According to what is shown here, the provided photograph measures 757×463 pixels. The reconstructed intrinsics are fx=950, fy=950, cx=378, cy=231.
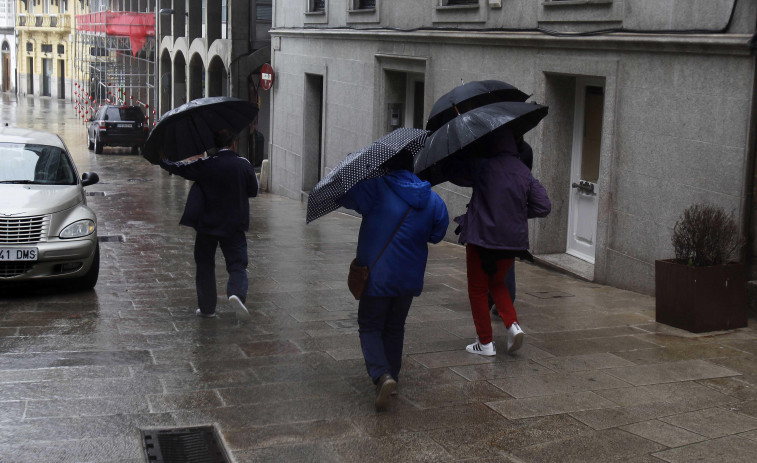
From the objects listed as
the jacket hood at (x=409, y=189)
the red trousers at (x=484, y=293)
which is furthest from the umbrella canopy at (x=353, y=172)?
the red trousers at (x=484, y=293)

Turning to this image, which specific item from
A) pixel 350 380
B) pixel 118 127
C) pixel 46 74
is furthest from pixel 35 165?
pixel 46 74

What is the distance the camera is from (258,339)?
7586 mm

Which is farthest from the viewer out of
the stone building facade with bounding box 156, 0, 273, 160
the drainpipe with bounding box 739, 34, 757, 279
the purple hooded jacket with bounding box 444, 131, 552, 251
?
the stone building facade with bounding box 156, 0, 273, 160

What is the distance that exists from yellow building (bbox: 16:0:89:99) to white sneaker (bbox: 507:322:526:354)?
6365 cm

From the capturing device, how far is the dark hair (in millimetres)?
Result: 7984

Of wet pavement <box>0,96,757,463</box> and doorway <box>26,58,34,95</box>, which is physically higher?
doorway <box>26,58,34,95</box>

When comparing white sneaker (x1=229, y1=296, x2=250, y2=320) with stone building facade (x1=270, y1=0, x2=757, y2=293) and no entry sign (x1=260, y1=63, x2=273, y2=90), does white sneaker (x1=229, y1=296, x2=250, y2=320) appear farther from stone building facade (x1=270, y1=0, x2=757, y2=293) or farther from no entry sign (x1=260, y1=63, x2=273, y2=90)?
no entry sign (x1=260, y1=63, x2=273, y2=90)

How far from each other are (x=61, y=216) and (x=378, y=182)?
4.93 m

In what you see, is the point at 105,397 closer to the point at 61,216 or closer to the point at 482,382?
the point at 482,382

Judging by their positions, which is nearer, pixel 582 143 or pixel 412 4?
pixel 582 143

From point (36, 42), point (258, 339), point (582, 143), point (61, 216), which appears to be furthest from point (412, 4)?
point (36, 42)

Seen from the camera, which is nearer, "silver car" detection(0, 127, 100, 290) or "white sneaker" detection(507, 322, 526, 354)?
"white sneaker" detection(507, 322, 526, 354)

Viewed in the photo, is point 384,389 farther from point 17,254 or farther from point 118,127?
point 118,127

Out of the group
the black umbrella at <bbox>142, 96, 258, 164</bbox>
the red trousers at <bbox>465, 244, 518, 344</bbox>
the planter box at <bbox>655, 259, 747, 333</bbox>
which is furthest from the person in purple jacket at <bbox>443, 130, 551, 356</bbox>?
the black umbrella at <bbox>142, 96, 258, 164</bbox>
